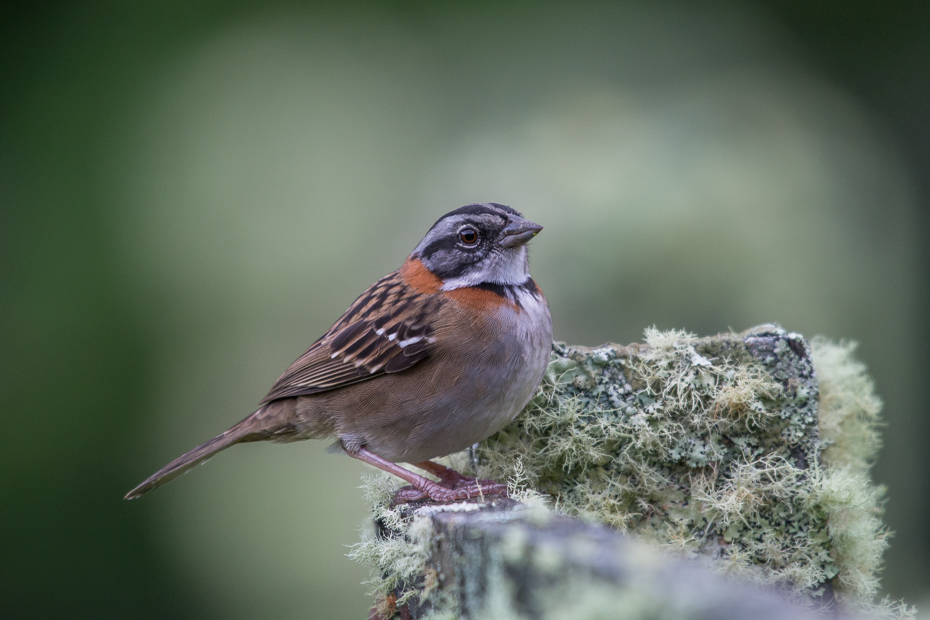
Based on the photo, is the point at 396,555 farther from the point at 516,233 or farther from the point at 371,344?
the point at 516,233

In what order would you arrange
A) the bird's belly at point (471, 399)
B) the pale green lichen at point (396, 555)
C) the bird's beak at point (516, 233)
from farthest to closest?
the bird's beak at point (516, 233) < the bird's belly at point (471, 399) < the pale green lichen at point (396, 555)

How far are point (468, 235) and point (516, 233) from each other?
20 centimetres

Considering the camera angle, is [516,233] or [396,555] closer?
[396,555]

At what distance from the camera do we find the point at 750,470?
2.38m

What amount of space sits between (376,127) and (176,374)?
298 cm

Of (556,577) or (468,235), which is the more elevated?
(468,235)

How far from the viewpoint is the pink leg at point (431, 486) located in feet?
7.59

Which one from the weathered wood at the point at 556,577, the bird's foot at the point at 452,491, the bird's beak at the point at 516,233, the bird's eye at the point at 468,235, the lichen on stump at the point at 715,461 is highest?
the bird's beak at the point at 516,233

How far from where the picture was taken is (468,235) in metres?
3.02

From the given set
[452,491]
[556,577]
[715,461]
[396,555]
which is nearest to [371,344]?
[452,491]

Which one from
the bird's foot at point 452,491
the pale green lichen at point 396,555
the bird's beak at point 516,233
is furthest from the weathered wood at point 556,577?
the bird's beak at point 516,233

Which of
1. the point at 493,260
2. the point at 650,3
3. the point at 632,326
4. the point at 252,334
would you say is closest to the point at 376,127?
the point at 252,334

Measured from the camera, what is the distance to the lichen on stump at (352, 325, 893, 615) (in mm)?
2338

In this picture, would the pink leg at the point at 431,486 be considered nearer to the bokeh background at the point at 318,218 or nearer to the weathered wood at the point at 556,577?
the weathered wood at the point at 556,577
